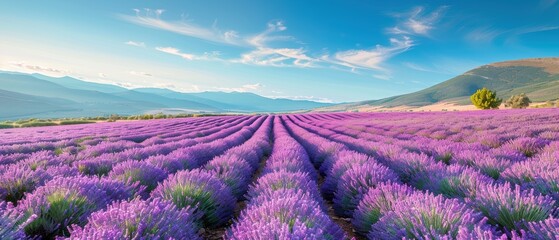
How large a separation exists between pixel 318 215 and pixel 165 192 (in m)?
1.76

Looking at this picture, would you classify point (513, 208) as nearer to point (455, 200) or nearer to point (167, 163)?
point (455, 200)

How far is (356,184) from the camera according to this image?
362 cm

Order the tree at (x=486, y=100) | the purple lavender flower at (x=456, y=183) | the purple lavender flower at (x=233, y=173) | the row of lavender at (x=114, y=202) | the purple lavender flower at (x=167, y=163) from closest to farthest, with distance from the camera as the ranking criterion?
1. the row of lavender at (x=114, y=202)
2. the purple lavender flower at (x=456, y=183)
3. the purple lavender flower at (x=233, y=173)
4. the purple lavender flower at (x=167, y=163)
5. the tree at (x=486, y=100)

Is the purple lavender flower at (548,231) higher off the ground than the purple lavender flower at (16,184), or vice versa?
the purple lavender flower at (548,231)

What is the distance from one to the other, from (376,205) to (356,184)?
87 centimetres

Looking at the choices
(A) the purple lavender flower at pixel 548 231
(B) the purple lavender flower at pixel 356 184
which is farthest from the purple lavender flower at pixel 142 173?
(A) the purple lavender flower at pixel 548 231

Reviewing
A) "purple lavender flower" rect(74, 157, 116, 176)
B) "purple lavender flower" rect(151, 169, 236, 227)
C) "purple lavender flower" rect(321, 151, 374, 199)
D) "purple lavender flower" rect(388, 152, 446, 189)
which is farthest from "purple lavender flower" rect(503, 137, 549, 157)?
"purple lavender flower" rect(74, 157, 116, 176)

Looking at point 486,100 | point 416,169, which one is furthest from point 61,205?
point 486,100

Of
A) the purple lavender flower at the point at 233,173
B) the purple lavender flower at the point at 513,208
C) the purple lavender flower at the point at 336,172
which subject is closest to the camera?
the purple lavender flower at the point at 513,208

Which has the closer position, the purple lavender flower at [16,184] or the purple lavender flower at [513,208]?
the purple lavender flower at [513,208]

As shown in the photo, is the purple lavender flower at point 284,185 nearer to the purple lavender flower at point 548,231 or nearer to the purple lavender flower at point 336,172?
the purple lavender flower at point 336,172

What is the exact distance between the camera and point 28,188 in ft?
10.4

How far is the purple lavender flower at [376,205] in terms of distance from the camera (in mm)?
2614

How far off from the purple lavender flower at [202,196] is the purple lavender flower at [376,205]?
1445mm
